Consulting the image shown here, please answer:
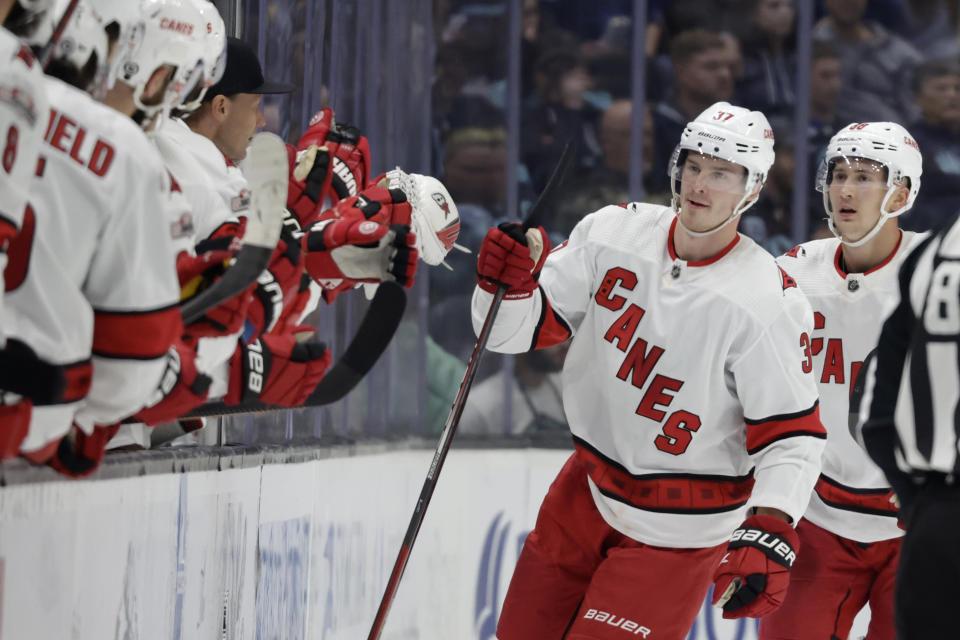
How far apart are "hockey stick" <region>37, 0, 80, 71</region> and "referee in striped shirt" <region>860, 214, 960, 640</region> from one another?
3.66 ft

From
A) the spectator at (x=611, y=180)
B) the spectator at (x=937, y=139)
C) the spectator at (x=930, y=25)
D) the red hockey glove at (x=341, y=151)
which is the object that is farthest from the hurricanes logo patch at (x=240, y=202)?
the spectator at (x=930, y=25)

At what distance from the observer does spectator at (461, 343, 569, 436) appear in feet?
15.3

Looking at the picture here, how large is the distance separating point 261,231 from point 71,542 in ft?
1.80

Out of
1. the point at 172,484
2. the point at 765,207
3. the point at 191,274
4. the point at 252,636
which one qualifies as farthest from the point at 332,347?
the point at 765,207

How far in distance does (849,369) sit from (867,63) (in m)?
2.96

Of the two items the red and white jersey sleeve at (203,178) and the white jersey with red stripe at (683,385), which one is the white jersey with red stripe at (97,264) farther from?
the white jersey with red stripe at (683,385)

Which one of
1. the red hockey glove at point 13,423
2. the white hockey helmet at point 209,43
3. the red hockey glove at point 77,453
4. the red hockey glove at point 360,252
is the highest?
the white hockey helmet at point 209,43

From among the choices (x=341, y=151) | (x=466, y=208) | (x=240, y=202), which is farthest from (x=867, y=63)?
(x=240, y=202)

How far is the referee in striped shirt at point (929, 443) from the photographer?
5.07ft

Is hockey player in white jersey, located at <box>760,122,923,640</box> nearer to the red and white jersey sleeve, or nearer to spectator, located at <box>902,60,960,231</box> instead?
the red and white jersey sleeve

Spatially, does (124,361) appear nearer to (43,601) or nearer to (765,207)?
(43,601)

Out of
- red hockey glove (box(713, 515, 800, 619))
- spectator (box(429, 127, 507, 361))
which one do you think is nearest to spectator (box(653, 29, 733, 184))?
spectator (box(429, 127, 507, 361))

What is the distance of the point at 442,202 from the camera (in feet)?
9.02

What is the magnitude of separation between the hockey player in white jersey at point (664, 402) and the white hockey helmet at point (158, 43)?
80 cm
